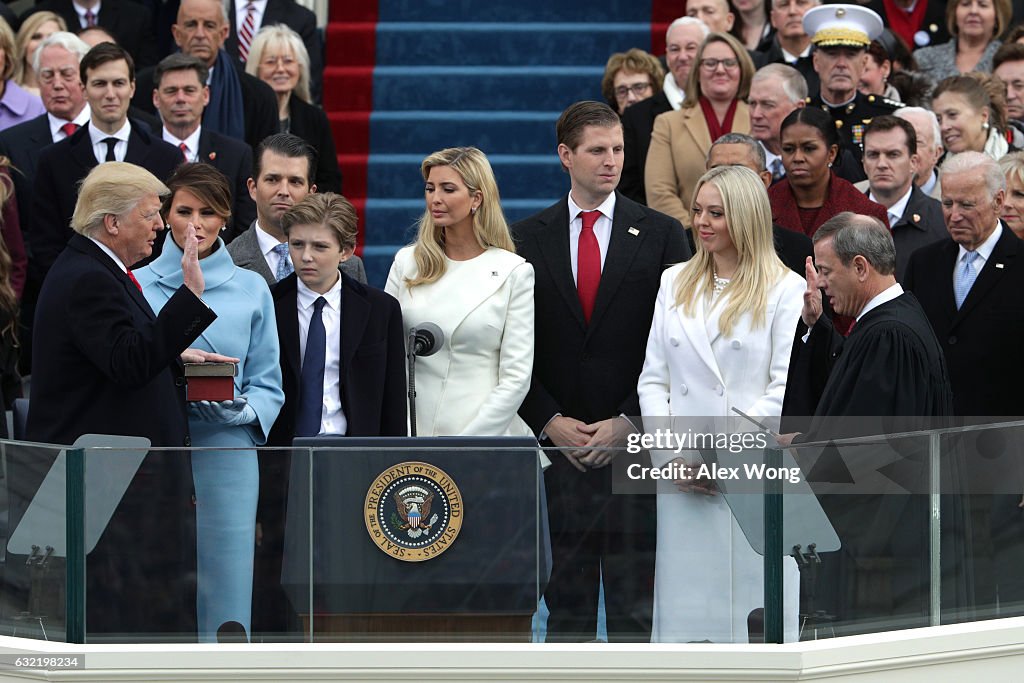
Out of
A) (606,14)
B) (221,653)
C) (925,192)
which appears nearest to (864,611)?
(221,653)

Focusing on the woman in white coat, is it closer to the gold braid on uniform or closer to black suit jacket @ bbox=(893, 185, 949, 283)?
black suit jacket @ bbox=(893, 185, 949, 283)

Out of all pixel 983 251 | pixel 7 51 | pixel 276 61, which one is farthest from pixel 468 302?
pixel 7 51

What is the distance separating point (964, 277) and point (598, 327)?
1.42 meters

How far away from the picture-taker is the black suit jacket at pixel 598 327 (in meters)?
5.87

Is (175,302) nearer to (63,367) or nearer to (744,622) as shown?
(63,367)

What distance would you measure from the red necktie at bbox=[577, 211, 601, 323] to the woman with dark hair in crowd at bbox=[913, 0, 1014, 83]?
3.91 metres

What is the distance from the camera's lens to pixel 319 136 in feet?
28.5

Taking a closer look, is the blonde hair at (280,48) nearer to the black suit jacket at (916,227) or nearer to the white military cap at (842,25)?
the white military cap at (842,25)

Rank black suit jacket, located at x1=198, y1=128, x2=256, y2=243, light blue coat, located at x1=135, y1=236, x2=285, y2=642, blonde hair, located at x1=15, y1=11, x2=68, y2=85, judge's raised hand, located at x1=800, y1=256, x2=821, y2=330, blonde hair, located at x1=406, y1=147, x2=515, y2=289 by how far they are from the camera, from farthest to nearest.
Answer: blonde hair, located at x1=15, y1=11, x2=68, y2=85, black suit jacket, located at x1=198, y1=128, x2=256, y2=243, blonde hair, located at x1=406, y1=147, x2=515, y2=289, light blue coat, located at x1=135, y1=236, x2=285, y2=642, judge's raised hand, located at x1=800, y1=256, x2=821, y2=330

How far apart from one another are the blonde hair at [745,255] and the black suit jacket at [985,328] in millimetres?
1004

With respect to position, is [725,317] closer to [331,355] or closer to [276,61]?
[331,355]

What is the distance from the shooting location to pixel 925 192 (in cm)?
770

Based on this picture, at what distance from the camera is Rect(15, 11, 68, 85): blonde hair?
8906 mm

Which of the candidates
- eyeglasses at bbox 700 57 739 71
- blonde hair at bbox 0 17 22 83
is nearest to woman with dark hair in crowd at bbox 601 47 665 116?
eyeglasses at bbox 700 57 739 71
